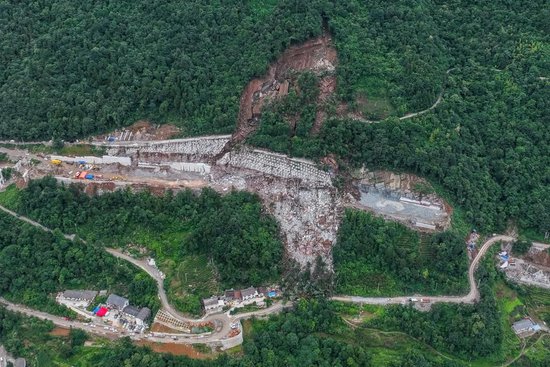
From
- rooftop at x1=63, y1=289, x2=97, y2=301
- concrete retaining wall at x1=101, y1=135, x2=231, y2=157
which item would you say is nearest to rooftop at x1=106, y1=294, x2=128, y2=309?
rooftop at x1=63, y1=289, x2=97, y2=301

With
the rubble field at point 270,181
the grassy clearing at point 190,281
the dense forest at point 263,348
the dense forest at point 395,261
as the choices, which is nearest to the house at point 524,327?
the dense forest at point 395,261

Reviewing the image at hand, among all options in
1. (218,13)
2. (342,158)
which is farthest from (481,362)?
(218,13)

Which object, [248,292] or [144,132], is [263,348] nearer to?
[248,292]

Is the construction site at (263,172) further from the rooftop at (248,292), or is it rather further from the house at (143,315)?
the house at (143,315)

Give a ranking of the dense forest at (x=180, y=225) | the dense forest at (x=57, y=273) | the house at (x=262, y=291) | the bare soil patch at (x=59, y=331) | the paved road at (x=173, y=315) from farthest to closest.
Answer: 1. the dense forest at (x=180, y=225)
2. the dense forest at (x=57, y=273)
3. the house at (x=262, y=291)
4. the bare soil patch at (x=59, y=331)
5. the paved road at (x=173, y=315)

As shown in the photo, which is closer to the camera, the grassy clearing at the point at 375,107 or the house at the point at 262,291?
the house at the point at 262,291

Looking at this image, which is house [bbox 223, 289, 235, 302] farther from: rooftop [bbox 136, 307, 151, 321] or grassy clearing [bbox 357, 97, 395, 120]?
grassy clearing [bbox 357, 97, 395, 120]
